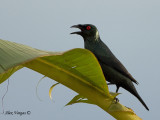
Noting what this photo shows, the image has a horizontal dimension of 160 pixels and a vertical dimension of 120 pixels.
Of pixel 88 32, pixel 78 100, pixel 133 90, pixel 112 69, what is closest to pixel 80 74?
pixel 78 100

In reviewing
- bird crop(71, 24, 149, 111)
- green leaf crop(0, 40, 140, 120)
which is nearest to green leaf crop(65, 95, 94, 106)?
green leaf crop(0, 40, 140, 120)

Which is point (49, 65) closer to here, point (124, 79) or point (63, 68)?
point (63, 68)

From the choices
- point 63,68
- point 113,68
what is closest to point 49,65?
point 63,68

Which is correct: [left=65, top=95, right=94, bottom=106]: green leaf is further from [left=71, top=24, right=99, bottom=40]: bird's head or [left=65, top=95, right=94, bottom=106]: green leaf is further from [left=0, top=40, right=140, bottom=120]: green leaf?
[left=71, top=24, right=99, bottom=40]: bird's head

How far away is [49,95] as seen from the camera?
5.79 feet

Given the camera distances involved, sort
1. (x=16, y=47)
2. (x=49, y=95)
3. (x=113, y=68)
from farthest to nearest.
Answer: (x=113, y=68), (x=49, y=95), (x=16, y=47)

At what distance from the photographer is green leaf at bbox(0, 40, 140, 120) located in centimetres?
129

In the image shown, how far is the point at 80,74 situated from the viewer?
1.43 m

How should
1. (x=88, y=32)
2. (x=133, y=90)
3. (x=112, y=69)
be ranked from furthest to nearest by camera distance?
(x=88, y=32) < (x=133, y=90) < (x=112, y=69)

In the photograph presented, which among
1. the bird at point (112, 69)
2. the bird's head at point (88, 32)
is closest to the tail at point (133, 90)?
the bird at point (112, 69)

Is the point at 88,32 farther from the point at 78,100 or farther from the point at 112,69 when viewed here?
the point at 78,100

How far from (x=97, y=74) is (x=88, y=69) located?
0.18 feet

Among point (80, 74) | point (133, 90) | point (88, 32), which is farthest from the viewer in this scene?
point (88, 32)

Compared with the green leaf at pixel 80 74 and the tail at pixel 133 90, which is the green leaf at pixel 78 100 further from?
the tail at pixel 133 90
